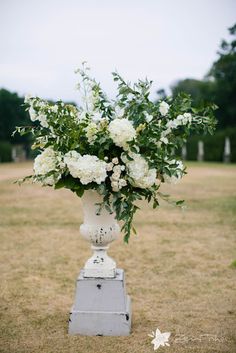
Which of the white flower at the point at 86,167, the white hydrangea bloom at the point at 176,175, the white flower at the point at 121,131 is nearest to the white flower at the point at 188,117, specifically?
the white hydrangea bloom at the point at 176,175

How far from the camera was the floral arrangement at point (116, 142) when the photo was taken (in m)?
3.49

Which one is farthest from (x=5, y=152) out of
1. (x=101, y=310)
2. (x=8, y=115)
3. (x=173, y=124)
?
(x=173, y=124)

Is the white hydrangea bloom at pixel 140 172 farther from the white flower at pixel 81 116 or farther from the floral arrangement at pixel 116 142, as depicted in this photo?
the white flower at pixel 81 116

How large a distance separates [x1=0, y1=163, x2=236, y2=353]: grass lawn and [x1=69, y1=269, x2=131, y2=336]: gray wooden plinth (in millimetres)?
106

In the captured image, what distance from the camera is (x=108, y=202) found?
3.63 m

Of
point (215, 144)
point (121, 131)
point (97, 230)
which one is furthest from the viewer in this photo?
point (215, 144)

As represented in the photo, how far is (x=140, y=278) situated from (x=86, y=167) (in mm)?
2818

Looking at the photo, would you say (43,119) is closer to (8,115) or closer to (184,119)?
(184,119)

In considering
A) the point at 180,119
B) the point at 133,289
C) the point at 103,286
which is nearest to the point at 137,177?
the point at 180,119

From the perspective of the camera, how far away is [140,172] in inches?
136

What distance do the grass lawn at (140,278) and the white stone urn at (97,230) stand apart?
0.61 meters

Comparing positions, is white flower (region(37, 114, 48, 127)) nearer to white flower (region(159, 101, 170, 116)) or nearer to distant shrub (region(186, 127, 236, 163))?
white flower (region(159, 101, 170, 116))

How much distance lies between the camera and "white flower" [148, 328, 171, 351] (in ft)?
12.5

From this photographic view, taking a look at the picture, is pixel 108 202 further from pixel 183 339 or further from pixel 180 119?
pixel 183 339
